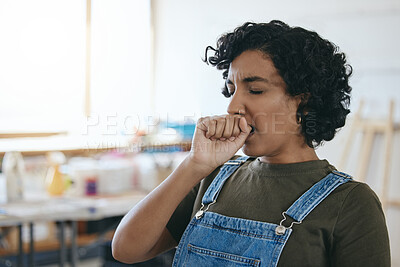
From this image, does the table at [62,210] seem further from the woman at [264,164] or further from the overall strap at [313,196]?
the overall strap at [313,196]

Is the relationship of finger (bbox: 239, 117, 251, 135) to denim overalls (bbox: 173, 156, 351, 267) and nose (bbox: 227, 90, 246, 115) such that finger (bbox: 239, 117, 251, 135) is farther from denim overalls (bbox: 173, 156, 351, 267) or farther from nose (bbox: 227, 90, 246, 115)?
denim overalls (bbox: 173, 156, 351, 267)

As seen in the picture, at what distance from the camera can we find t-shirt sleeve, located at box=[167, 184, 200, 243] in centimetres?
123

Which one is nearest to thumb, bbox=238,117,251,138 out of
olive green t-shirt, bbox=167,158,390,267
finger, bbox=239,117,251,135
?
finger, bbox=239,117,251,135

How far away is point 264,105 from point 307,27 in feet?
7.72

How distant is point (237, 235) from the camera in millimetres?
1062

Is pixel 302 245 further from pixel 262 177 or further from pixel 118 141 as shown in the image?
pixel 118 141

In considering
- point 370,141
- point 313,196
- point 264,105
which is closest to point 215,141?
point 264,105

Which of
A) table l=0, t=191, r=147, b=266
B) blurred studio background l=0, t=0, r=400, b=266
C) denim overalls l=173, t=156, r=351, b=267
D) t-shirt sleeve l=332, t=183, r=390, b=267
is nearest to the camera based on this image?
t-shirt sleeve l=332, t=183, r=390, b=267

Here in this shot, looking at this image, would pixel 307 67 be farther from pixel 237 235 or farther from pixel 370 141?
pixel 370 141

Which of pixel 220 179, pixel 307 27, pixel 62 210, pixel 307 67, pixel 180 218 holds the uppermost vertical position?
pixel 307 27

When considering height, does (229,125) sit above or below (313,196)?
above

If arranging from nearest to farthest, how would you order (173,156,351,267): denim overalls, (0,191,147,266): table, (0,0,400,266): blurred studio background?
(173,156,351,267): denim overalls < (0,191,147,266): table < (0,0,400,266): blurred studio background

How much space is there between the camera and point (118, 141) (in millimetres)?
3711

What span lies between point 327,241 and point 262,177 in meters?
0.23
